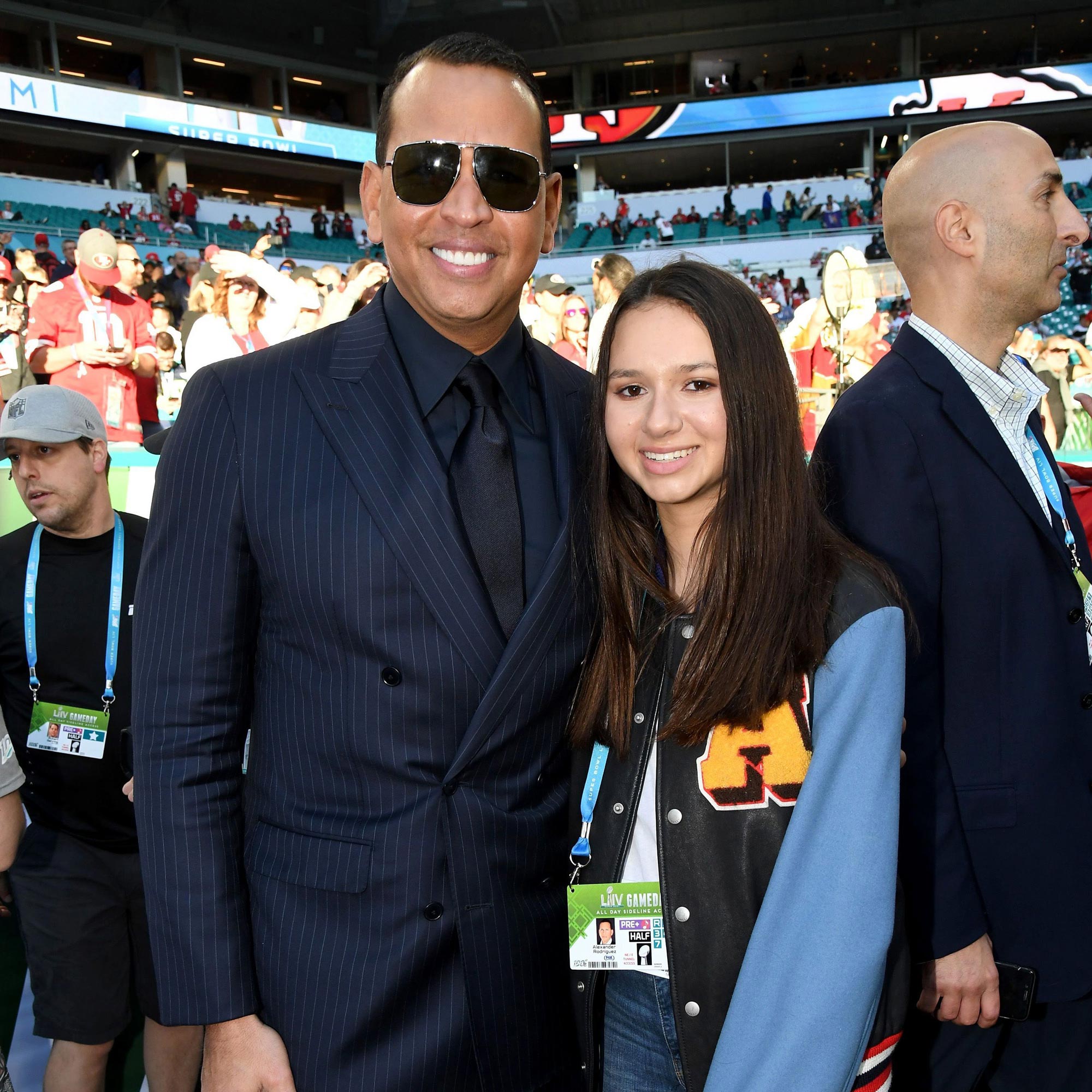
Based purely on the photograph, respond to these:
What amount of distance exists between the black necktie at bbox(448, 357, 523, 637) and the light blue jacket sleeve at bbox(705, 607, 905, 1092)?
17.7 inches

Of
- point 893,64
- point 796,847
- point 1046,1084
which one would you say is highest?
point 893,64

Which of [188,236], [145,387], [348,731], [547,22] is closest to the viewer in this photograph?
[348,731]

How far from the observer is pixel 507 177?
1534 millimetres

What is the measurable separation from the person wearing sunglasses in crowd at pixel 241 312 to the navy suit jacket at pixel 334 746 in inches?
165

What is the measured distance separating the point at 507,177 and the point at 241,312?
4849mm

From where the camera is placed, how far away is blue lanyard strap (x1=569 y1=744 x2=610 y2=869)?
1.45 m

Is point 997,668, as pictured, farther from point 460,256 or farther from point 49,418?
point 49,418

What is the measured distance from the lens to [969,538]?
1.73 metres

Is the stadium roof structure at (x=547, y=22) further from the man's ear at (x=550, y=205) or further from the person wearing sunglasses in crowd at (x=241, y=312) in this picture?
the man's ear at (x=550, y=205)

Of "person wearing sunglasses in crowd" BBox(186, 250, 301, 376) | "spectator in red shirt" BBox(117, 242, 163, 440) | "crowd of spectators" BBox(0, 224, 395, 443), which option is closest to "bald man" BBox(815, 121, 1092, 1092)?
"crowd of spectators" BBox(0, 224, 395, 443)

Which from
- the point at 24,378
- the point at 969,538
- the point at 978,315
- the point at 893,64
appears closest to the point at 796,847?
the point at 969,538

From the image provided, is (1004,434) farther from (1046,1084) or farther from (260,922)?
(260,922)

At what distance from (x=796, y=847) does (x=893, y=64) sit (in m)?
40.5

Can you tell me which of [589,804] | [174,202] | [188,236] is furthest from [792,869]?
[174,202]
